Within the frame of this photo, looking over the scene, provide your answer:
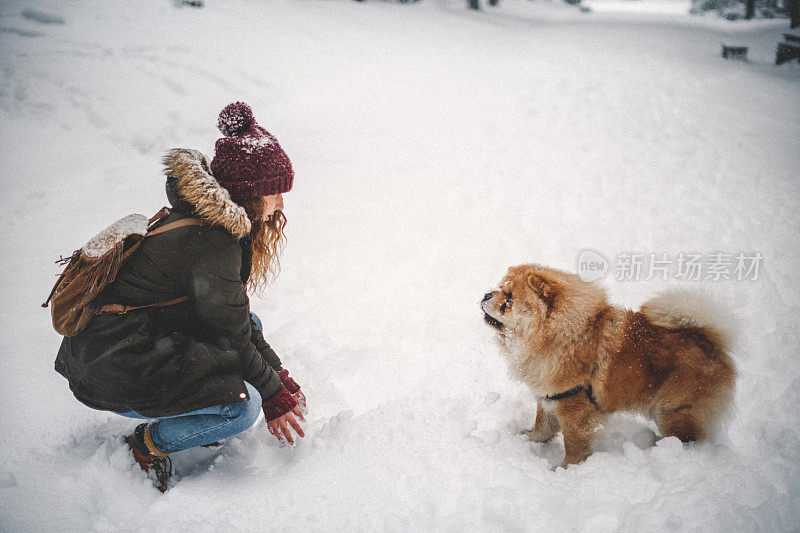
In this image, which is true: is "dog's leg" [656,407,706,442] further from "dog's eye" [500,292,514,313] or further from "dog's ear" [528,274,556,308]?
"dog's eye" [500,292,514,313]

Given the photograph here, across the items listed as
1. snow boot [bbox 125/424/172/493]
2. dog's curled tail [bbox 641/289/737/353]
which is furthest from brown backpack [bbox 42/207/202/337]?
dog's curled tail [bbox 641/289/737/353]

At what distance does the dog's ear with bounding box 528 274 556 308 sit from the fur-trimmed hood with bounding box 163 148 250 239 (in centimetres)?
159

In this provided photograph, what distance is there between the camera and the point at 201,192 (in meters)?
1.59

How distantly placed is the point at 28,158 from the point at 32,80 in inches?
66.5

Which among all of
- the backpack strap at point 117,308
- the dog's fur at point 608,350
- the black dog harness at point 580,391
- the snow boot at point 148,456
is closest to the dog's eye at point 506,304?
the dog's fur at point 608,350

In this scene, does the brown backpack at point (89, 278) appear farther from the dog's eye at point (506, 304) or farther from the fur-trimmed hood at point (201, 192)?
the dog's eye at point (506, 304)

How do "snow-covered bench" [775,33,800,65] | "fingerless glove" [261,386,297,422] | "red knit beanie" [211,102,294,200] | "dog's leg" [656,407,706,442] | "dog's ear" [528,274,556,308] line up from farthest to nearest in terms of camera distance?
"snow-covered bench" [775,33,800,65] < "dog's ear" [528,274,556,308] < "dog's leg" [656,407,706,442] < "fingerless glove" [261,386,297,422] < "red knit beanie" [211,102,294,200]

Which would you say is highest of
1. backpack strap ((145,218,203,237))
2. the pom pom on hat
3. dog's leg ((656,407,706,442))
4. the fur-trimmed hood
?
the pom pom on hat

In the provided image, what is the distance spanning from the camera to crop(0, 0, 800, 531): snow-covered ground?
1838mm

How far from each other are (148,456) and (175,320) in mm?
818

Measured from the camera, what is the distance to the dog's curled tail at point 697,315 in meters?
2.12

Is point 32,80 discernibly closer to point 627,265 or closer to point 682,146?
point 627,265

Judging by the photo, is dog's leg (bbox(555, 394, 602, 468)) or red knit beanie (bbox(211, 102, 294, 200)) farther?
dog's leg (bbox(555, 394, 602, 468))

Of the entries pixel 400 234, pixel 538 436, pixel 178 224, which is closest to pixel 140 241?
pixel 178 224
